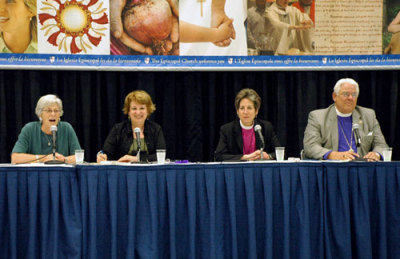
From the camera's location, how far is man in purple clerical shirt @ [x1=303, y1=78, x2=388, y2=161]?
3.93 meters

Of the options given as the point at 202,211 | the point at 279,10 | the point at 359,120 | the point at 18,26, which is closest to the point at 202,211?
the point at 202,211

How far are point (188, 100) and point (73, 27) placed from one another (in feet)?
4.36

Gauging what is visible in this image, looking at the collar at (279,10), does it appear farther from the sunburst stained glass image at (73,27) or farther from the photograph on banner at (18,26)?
the photograph on banner at (18,26)

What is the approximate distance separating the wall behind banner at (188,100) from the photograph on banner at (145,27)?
37cm

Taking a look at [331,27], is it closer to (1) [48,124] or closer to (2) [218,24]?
(2) [218,24]

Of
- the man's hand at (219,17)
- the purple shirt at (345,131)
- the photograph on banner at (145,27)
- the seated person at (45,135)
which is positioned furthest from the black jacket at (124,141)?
the purple shirt at (345,131)

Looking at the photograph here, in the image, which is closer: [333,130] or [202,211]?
[202,211]

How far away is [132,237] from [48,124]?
1.50 metres

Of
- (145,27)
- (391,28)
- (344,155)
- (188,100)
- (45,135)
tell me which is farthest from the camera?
(188,100)

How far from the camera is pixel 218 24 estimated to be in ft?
14.9

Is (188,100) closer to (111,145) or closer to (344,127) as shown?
(111,145)

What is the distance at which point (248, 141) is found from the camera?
4035mm

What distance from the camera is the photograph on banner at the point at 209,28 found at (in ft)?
14.9

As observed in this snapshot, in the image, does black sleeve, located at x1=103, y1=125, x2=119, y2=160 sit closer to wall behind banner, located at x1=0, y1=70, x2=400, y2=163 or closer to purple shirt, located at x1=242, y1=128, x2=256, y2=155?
wall behind banner, located at x1=0, y1=70, x2=400, y2=163
